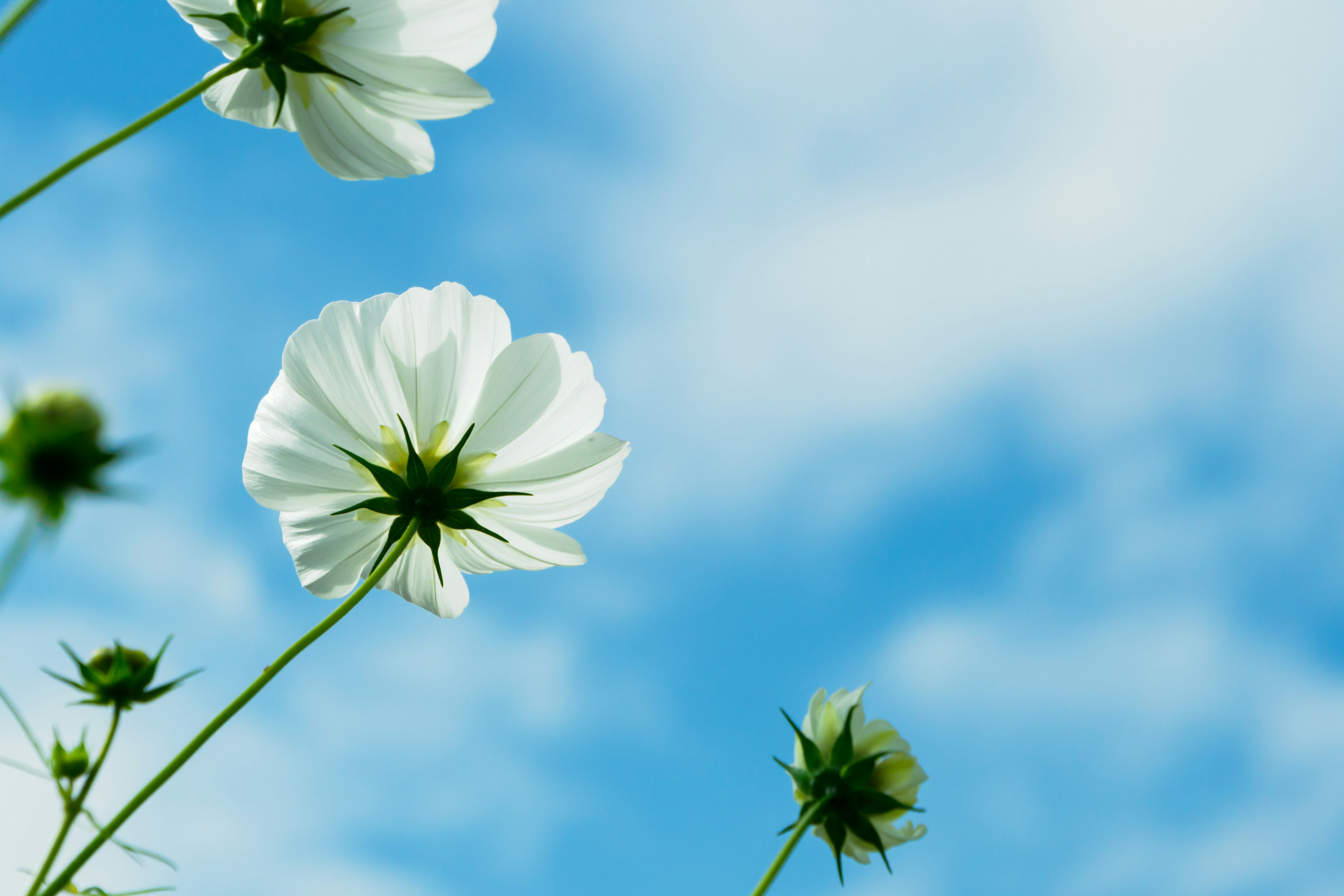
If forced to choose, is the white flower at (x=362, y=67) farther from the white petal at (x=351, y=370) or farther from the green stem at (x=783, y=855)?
the green stem at (x=783, y=855)

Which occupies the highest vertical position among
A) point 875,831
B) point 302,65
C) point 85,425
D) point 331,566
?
point 302,65

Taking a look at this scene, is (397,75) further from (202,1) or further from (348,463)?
(348,463)

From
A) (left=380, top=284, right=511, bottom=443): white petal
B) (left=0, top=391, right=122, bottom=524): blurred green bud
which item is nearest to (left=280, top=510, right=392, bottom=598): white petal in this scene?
(left=380, top=284, right=511, bottom=443): white petal

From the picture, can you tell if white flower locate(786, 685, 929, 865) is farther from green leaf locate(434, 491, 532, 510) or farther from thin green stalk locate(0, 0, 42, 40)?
thin green stalk locate(0, 0, 42, 40)

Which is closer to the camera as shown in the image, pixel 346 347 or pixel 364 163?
pixel 364 163

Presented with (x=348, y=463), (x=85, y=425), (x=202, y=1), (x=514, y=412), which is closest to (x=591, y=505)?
(x=514, y=412)

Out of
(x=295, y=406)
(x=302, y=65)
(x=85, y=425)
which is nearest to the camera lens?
(x=85, y=425)
